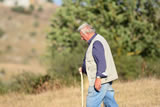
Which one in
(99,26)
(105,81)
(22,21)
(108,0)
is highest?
(22,21)

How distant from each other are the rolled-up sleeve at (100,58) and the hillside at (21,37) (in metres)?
51.5

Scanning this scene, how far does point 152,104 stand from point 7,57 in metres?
58.7

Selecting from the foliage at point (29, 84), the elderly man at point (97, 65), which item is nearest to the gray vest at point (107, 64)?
the elderly man at point (97, 65)

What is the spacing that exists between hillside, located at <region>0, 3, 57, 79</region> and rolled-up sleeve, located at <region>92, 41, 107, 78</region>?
51.5 metres

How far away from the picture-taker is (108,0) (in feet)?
66.7

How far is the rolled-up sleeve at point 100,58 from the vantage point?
5211mm

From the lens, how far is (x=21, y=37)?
78.7 meters

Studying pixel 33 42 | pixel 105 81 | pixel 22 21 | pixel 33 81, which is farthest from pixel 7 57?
pixel 105 81

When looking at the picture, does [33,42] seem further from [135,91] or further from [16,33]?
[135,91]

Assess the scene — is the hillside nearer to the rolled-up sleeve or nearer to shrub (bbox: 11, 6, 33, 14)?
shrub (bbox: 11, 6, 33, 14)

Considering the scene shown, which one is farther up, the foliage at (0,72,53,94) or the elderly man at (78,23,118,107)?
the elderly man at (78,23,118,107)

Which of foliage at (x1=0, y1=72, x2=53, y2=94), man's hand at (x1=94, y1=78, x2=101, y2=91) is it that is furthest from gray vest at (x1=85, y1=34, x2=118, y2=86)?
foliage at (x1=0, y1=72, x2=53, y2=94)

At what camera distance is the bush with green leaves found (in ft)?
63.0

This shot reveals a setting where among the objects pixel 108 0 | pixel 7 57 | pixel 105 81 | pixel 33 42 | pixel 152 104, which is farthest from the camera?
pixel 33 42
